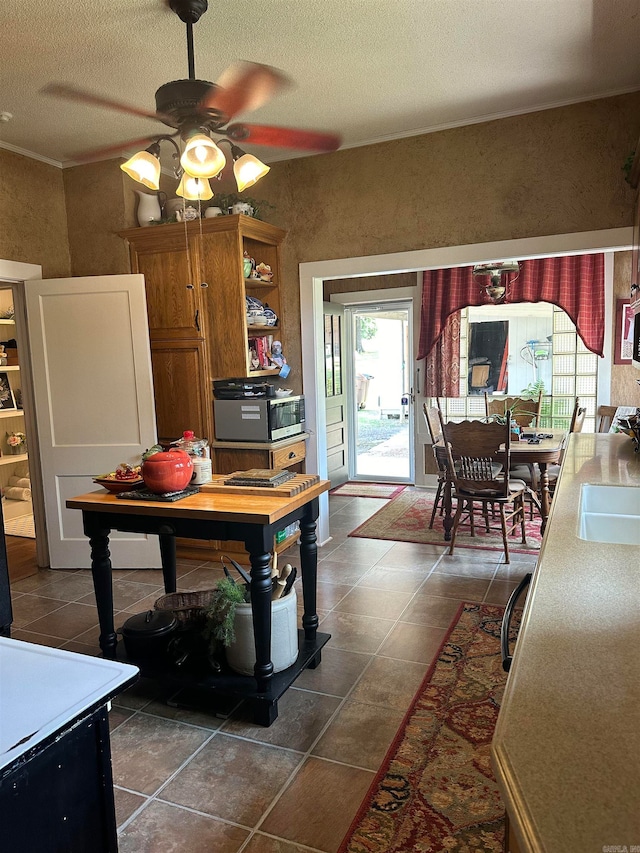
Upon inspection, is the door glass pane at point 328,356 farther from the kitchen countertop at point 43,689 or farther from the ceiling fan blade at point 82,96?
the kitchen countertop at point 43,689

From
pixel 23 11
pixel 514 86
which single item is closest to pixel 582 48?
pixel 514 86

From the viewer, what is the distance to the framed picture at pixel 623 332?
17.9 ft

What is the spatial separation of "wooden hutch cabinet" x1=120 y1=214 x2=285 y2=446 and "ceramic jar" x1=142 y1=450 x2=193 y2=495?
1.71 metres

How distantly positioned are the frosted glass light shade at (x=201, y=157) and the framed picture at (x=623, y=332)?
4550 millimetres

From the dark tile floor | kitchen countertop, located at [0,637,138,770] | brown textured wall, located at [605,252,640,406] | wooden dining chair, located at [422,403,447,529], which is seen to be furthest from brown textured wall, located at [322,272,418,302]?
kitchen countertop, located at [0,637,138,770]

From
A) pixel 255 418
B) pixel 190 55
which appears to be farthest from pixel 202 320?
pixel 190 55

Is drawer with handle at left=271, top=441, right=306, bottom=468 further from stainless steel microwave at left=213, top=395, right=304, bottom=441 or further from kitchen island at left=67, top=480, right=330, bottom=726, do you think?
kitchen island at left=67, top=480, right=330, bottom=726

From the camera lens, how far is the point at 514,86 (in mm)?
3344

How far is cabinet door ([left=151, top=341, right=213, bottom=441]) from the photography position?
430 centimetres

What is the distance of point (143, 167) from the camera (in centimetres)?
232

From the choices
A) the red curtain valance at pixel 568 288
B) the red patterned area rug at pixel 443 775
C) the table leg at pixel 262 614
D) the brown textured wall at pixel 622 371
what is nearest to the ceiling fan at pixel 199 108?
the table leg at pixel 262 614

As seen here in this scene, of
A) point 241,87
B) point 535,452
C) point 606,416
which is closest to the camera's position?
point 241,87

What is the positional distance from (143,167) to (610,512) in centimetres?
239

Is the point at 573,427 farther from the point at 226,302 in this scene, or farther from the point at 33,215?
the point at 33,215
